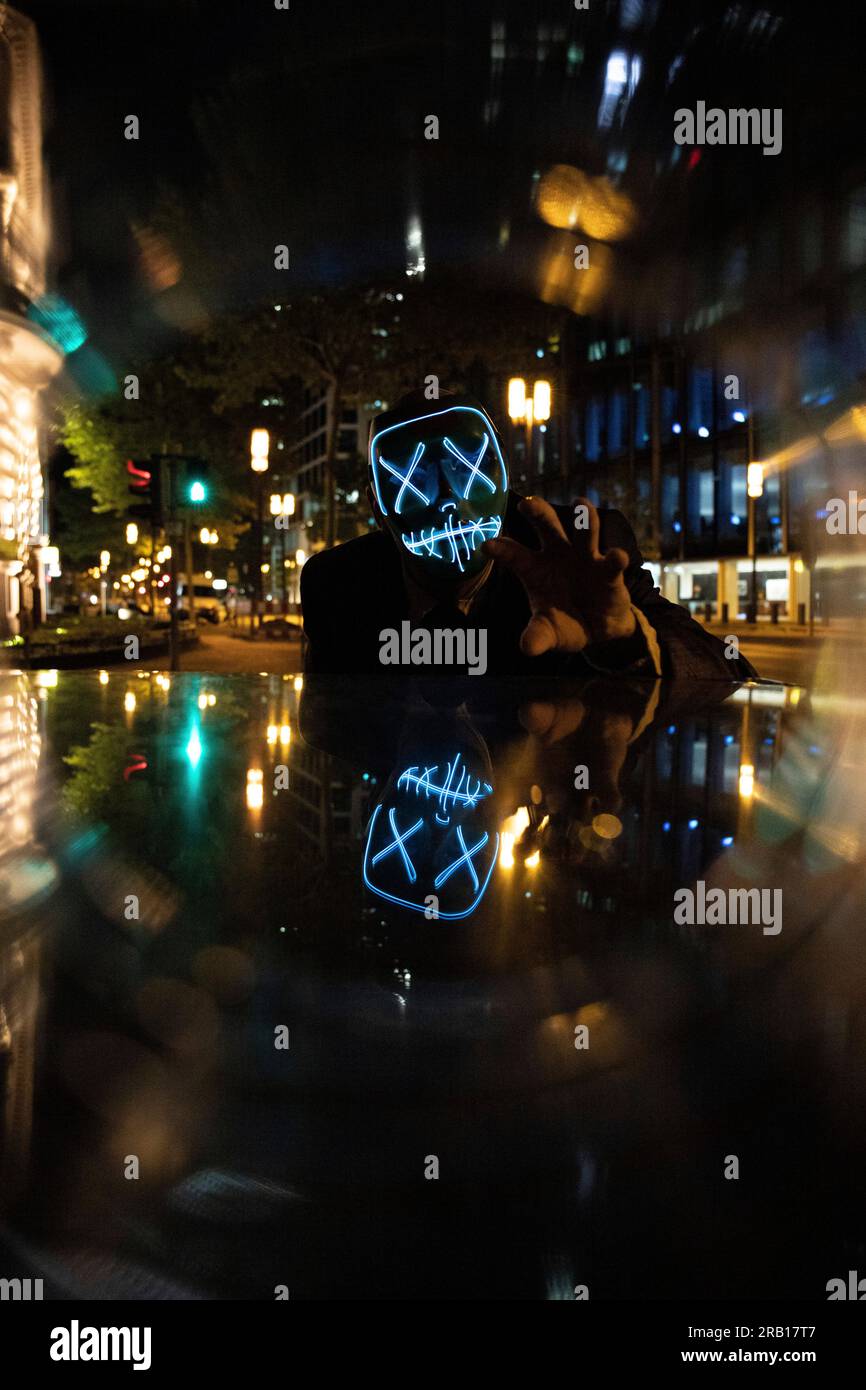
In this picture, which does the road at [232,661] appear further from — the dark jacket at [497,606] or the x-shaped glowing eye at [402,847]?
the x-shaped glowing eye at [402,847]

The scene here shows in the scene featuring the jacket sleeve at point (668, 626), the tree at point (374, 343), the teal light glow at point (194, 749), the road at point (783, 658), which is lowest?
the road at point (783, 658)

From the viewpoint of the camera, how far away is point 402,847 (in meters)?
1.75

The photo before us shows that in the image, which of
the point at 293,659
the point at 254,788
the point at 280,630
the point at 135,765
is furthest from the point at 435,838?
the point at 280,630

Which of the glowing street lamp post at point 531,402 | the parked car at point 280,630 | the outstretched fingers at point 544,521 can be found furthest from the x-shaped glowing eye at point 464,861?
the parked car at point 280,630

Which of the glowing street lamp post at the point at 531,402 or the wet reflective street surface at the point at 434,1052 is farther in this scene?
the glowing street lamp post at the point at 531,402

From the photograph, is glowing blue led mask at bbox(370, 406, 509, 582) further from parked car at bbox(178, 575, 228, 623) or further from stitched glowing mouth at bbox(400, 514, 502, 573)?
parked car at bbox(178, 575, 228, 623)

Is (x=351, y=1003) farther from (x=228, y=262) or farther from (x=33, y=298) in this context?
(x=33, y=298)

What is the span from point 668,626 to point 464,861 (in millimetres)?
3776

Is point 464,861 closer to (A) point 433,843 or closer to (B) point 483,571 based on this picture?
(A) point 433,843

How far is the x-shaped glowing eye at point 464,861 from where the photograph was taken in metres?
1.55

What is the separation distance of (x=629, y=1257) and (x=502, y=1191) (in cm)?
11

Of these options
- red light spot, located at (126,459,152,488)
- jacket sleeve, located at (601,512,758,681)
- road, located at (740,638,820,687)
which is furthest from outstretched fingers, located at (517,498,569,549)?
red light spot, located at (126,459,152,488)
